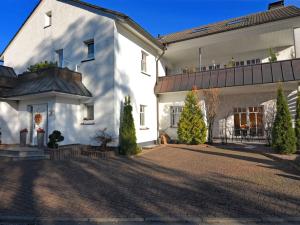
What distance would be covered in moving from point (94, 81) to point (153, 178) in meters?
7.64

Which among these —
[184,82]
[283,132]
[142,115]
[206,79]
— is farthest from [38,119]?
[283,132]

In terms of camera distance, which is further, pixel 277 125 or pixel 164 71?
pixel 164 71

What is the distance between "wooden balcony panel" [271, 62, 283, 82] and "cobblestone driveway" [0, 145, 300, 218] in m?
5.68

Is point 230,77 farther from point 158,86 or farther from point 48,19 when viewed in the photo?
point 48,19

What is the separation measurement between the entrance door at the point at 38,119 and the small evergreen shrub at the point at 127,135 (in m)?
4.36

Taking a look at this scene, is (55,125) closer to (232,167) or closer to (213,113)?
(232,167)

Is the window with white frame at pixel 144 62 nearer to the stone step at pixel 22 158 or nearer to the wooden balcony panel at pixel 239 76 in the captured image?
the wooden balcony panel at pixel 239 76

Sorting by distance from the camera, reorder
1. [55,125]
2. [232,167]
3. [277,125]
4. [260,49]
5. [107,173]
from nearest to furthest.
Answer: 1. [107,173]
2. [232,167]
3. [277,125]
4. [55,125]
5. [260,49]

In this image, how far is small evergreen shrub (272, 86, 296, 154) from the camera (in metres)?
10.5

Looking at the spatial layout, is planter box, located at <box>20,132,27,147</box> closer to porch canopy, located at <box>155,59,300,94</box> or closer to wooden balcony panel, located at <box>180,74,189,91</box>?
porch canopy, located at <box>155,59,300,94</box>

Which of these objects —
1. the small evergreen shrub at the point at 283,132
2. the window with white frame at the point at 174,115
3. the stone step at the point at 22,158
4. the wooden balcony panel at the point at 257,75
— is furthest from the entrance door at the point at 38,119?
the wooden balcony panel at the point at 257,75

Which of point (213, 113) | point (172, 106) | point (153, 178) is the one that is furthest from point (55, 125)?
point (213, 113)

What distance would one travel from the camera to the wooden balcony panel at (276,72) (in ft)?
41.6

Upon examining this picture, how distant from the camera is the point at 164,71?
18.9 meters
